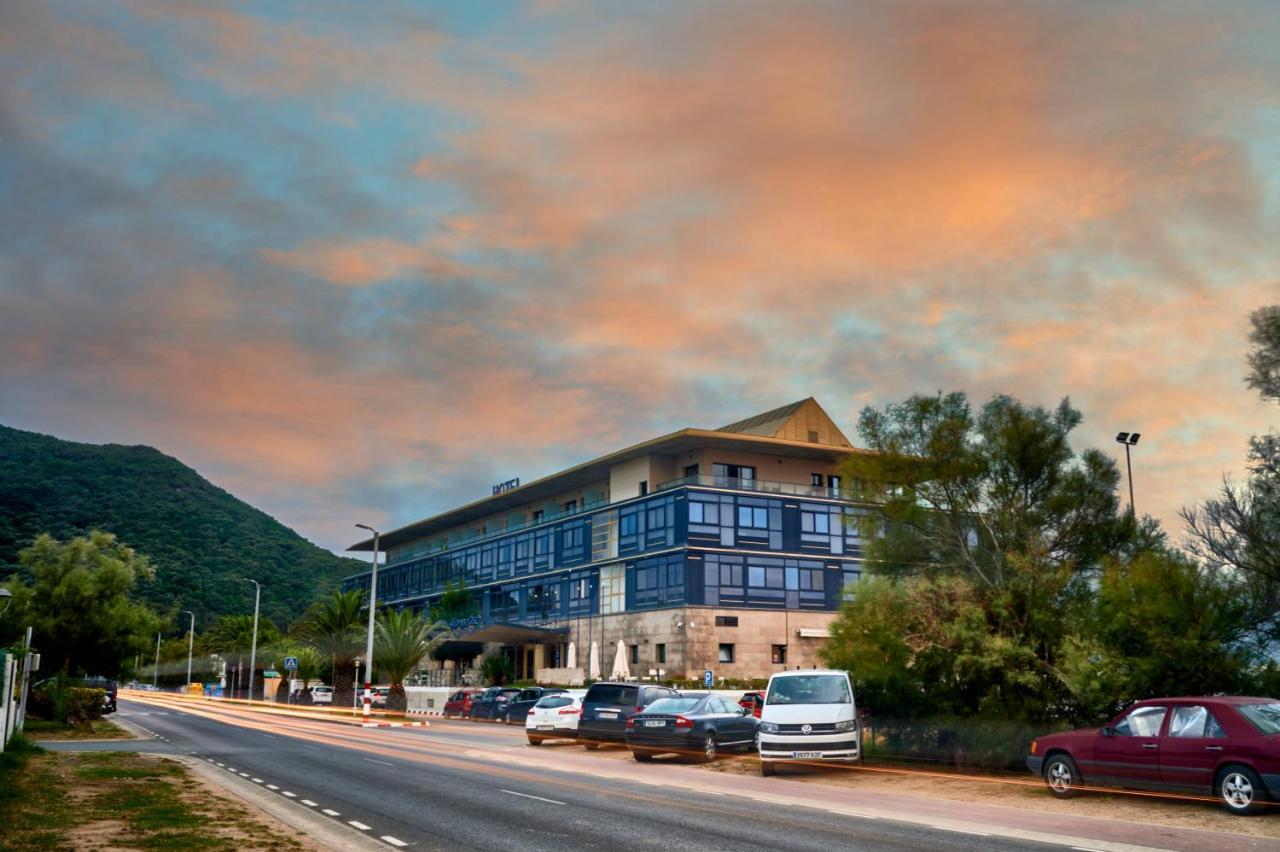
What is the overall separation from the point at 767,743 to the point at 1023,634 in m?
5.42

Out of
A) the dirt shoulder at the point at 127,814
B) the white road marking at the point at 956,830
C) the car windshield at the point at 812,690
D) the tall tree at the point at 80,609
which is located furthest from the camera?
the tall tree at the point at 80,609

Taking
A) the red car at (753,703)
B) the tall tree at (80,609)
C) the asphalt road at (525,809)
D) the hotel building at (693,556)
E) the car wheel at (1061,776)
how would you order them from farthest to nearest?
the hotel building at (693,556), the tall tree at (80,609), the red car at (753,703), the car wheel at (1061,776), the asphalt road at (525,809)

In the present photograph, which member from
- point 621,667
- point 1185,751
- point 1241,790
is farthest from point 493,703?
point 1241,790

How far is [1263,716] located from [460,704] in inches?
1788

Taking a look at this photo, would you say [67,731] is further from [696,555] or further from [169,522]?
[169,522]

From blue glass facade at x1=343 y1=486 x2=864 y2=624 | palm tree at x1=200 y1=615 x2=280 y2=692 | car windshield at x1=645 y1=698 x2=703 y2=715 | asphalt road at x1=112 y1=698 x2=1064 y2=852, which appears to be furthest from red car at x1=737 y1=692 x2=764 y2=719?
palm tree at x1=200 y1=615 x2=280 y2=692

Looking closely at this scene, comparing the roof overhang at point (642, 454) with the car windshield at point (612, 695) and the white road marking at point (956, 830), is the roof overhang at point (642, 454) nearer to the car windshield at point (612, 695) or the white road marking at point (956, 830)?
the car windshield at point (612, 695)

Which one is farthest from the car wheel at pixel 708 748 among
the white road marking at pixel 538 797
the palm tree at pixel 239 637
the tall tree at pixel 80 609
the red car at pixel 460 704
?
the palm tree at pixel 239 637

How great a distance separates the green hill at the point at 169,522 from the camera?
120750mm

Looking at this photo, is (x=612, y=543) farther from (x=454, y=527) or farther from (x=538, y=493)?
(x=454, y=527)

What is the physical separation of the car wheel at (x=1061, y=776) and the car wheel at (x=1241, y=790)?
248 centimetres

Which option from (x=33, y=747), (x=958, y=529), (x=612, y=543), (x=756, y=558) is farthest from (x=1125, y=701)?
(x=612, y=543)

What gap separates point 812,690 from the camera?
22078 mm

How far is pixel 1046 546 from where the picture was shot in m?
22.2
